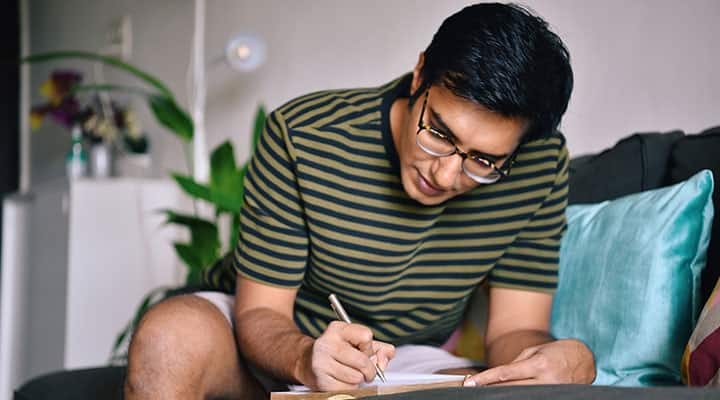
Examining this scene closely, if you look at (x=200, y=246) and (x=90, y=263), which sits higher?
(x=200, y=246)

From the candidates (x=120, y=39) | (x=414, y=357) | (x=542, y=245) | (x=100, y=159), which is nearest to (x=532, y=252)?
(x=542, y=245)

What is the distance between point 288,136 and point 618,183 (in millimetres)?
544

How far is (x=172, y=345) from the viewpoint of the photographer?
3.58ft

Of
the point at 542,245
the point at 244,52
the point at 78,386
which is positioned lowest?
the point at 78,386

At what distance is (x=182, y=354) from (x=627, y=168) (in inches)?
29.6

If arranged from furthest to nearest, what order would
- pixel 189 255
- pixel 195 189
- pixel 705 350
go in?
pixel 189 255
pixel 195 189
pixel 705 350

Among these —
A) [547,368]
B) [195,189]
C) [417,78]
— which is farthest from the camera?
[195,189]

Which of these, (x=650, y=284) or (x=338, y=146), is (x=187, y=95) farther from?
(x=650, y=284)

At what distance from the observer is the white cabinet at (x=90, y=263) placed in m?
2.63

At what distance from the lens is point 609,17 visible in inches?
53.1

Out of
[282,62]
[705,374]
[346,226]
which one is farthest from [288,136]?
[282,62]

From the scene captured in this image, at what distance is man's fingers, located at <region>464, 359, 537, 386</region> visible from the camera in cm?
98

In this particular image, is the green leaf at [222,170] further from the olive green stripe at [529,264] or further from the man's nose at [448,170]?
the man's nose at [448,170]

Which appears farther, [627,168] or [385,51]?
[385,51]
